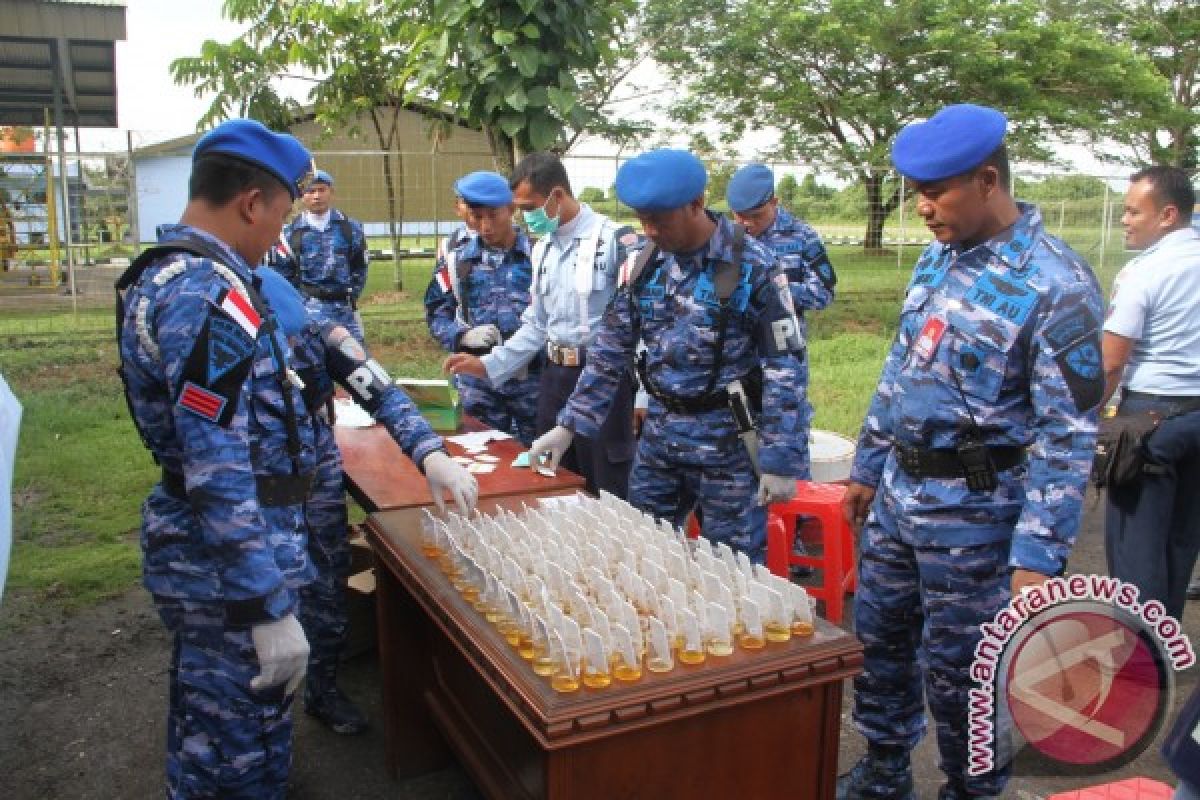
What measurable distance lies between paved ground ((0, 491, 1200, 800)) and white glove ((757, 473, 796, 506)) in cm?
92

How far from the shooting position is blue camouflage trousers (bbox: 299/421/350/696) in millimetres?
2916

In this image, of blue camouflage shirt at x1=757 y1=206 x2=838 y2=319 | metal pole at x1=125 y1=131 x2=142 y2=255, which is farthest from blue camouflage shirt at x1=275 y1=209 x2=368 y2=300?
metal pole at x1=125 y1=131 x2=142 y2=255

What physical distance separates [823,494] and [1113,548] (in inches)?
46.4

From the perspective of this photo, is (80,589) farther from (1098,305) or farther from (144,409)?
(1098,305)

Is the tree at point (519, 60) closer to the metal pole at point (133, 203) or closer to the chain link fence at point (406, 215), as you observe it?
the chain link fence at point (406, 215)

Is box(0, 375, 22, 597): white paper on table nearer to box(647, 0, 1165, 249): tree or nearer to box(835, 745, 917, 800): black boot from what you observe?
box(835, 745, 917, 800): black boot

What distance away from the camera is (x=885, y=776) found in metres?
2.59

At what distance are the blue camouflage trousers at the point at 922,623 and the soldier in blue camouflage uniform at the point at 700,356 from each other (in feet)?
1.65

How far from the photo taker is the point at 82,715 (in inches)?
130

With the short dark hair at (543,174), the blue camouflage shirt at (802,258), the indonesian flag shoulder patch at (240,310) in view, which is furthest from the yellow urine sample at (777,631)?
the blue camouflage shirt at (802,258)

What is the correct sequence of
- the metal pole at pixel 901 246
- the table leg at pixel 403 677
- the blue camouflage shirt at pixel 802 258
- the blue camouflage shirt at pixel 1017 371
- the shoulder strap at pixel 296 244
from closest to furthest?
the blue camouflage shirt at pixel 1017 371, the table leg at pixel 403 677, the blue camouflage shirt at pixel 802 258, the shoulder strap at pixel 296 244, the metal pole at pixel 901 246

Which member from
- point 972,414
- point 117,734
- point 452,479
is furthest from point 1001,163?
point 117,734

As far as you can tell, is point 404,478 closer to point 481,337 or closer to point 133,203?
point 481,337

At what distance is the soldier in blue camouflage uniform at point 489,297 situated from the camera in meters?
4.47
